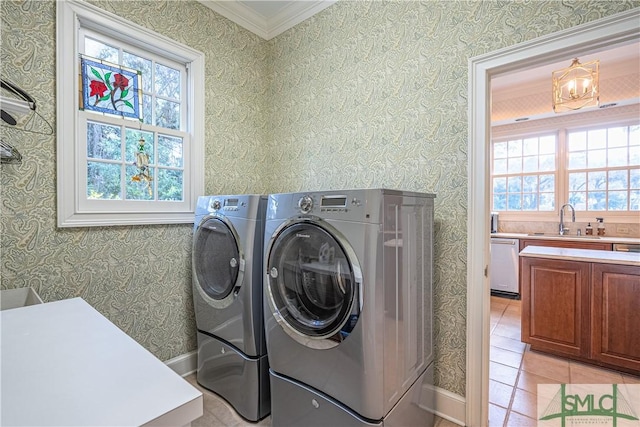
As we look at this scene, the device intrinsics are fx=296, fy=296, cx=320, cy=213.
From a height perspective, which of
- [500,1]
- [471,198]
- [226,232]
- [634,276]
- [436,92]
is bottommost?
[634,276]

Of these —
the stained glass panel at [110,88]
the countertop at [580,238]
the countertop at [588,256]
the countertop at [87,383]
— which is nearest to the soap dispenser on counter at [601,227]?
the countertop at [580,238]

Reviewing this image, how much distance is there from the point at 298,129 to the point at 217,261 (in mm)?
1282

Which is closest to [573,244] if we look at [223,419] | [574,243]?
[574,243]

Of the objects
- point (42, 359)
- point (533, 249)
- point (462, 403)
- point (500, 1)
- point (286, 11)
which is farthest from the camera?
point (533, 249)

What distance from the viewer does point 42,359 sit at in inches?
28.5

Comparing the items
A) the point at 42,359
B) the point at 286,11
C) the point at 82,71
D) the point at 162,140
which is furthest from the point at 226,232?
the point at 286,11

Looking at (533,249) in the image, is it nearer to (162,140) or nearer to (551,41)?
(551,41)

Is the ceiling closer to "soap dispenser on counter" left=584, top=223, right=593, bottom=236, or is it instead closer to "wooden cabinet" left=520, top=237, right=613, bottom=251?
"soap dispenser on counter" left=584, top=223, right=593, bottom=236

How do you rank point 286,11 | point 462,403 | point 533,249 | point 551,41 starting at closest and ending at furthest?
point 551,41, point 462,403, point 286,11, point 533,249

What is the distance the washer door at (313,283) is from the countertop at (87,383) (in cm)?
75

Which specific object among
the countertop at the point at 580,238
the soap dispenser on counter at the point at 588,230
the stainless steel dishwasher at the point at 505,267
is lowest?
the stainless steel dishwasher at the point at 505,267

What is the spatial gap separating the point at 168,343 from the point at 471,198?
2.20m

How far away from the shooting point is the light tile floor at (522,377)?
5.96 feet

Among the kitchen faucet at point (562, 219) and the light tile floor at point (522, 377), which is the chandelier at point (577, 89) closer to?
the light tile floor at point (522, 377)
